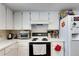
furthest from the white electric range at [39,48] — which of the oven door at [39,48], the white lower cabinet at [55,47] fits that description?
the white lower cabinet at [55,47]

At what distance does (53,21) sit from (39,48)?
1.22 meters

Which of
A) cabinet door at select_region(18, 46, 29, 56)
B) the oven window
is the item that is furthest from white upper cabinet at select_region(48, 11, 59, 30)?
cabinet door at select_region(18, 46, 29, 56)

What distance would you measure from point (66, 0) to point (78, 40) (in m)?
2.07

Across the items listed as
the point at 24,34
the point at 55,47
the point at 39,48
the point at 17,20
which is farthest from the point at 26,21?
the point at 55,47

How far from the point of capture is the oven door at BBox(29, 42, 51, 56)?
3.77 metres

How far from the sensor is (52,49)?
3.87m

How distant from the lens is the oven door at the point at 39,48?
12.4 ft

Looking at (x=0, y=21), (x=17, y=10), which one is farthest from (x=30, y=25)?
(x=0, y=21)

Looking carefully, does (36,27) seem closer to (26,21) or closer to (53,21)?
→ (26,21)

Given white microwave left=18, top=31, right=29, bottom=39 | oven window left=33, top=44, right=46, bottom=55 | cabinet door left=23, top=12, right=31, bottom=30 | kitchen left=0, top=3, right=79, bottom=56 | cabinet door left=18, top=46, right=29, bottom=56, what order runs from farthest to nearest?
cabinet door left=23, top=12, right=31, bottom=30, white microwave left=18, top=31, right=29, bottom=39, cabinet door left=18, top=46, right=29, bottom=56, kitchen left=0, top=3, right=79, bottom=56, oven window left=33, top=44, right=46, bottom=55

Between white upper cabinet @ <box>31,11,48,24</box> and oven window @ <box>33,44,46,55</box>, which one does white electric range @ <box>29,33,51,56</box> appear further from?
white upper cabinet @ <box>31,11,48,24</box>

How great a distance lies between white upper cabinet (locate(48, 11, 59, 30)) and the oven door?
86 cm

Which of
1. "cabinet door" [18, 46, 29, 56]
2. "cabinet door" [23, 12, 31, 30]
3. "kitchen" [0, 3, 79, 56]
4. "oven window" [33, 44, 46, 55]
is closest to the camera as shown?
"oven window" [33, 44, 46, 55]

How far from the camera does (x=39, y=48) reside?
3770mm
